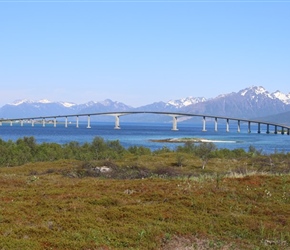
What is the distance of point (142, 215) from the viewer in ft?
42.5

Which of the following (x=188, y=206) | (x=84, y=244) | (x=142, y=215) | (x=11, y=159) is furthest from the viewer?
(x=11, y=159)

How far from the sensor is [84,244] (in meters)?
10.5

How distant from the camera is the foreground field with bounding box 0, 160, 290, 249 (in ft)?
36.0

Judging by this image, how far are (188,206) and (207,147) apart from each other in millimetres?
46018

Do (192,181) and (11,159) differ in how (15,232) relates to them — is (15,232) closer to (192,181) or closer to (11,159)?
(192,181)

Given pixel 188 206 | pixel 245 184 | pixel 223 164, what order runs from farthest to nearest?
pixel 223 164
pixel 245 184
pixel 188 206

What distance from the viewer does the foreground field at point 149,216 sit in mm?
10984

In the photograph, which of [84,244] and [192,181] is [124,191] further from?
[84,244]

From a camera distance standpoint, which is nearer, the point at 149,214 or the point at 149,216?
the point at 149,216

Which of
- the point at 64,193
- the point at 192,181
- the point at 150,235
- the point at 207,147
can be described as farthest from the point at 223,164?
the point at 150,235

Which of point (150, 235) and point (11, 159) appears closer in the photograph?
point (150, 235)

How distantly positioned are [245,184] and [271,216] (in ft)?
11.7

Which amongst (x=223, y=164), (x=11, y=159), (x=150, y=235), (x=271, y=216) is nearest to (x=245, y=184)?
(x=271, y=216)

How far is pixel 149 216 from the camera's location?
12852 mm
